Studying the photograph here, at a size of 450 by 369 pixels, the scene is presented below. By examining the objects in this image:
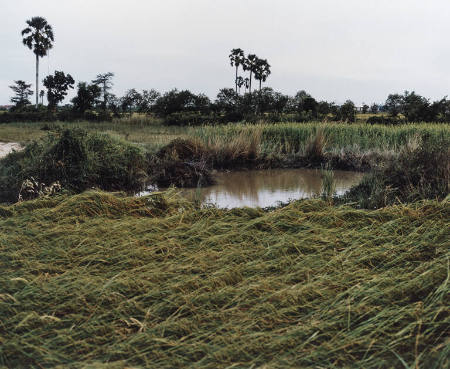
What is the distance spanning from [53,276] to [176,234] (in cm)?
104

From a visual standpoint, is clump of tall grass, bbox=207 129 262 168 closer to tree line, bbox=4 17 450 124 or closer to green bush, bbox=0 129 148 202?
green bush, bbox=0 129 148 202

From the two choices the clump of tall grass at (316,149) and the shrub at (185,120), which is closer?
the clump of tall grass at (316,149)

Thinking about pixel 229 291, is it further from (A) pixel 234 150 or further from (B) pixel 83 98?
(B) pixel 83 98

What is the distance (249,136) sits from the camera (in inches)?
412

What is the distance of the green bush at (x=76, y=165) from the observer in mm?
6746

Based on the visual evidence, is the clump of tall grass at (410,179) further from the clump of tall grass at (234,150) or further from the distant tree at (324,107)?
the distant tree at (324,107)

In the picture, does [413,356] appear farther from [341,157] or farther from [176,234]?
[341,157]

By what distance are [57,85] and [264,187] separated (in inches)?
1430

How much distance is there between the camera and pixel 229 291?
2.78 metres

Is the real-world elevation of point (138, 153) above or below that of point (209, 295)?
above

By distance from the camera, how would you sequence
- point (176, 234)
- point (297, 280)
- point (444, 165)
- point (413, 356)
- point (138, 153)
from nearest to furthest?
point (413, 356) < point (297, 280) < point (176, 234) < point (444, 165) < point (138, 153)

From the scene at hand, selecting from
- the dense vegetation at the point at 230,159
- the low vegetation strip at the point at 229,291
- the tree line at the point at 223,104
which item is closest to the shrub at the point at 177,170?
the dense vegetation at the point at 230,159

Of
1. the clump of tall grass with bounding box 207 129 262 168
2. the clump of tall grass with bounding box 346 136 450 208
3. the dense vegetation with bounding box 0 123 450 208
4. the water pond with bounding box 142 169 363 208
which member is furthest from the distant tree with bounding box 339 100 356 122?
the clump of tall grass with bounding box 346 136 450 208

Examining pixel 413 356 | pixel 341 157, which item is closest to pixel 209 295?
pixel 413 356
